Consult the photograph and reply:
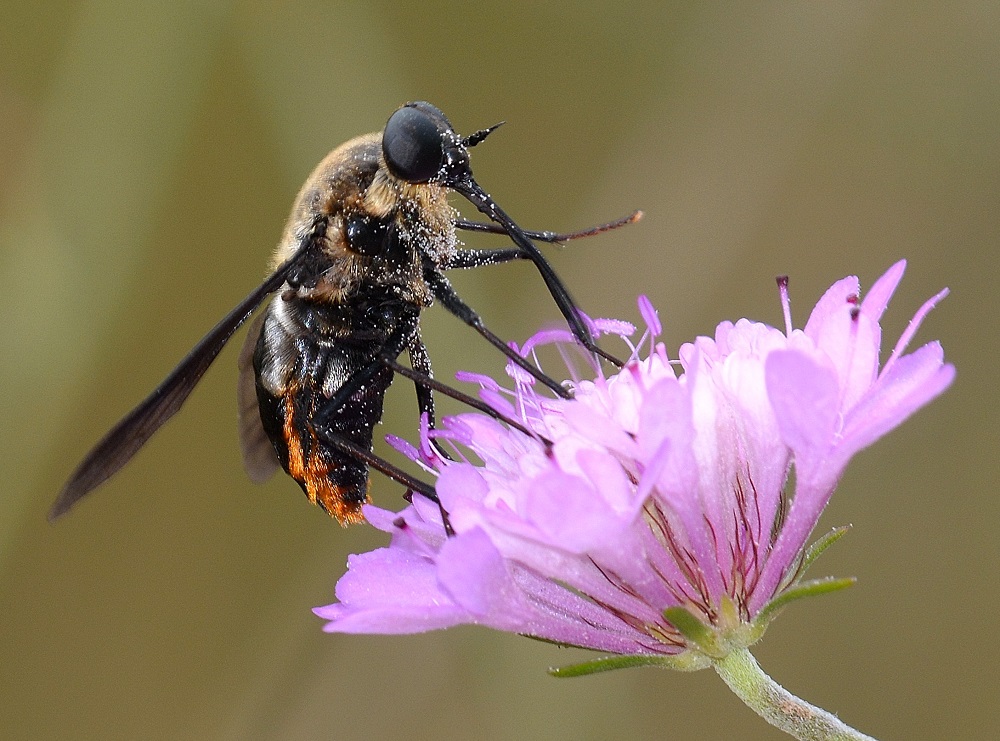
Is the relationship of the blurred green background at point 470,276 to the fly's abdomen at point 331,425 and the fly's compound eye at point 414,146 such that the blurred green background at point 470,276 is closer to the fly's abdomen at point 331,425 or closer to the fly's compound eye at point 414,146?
the fly's abdomen at point 331,425

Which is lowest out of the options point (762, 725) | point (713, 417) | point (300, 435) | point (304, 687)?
point (304, 687)

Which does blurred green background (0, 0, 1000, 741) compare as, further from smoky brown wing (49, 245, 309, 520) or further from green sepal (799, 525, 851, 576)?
green sepal (799, 525, 851, 576)

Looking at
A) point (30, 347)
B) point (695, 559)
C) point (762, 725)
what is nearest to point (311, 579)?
point (30, 347)

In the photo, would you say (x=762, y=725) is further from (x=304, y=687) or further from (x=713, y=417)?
(x=713, y=417)

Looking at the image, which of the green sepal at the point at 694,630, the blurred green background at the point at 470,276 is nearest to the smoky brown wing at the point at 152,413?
the green sepal at the point at 694,630

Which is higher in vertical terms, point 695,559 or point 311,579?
point 695,559

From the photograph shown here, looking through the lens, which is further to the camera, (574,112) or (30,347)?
(574,112)
